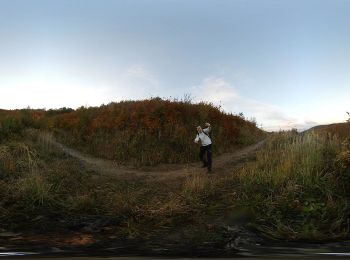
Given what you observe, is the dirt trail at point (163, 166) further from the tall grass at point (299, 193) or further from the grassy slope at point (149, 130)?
the tall grass at point (299, 193)

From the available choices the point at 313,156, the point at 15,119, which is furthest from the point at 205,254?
the point at 15,119

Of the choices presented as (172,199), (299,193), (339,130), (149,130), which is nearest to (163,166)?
(149,130)

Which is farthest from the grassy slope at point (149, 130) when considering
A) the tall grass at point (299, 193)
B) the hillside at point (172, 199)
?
the tall grass at point (299, 193)

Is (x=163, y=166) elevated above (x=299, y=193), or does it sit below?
above

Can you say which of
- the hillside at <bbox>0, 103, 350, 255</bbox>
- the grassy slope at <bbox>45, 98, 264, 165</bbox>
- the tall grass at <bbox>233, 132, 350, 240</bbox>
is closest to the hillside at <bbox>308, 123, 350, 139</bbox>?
the hillside at <bbox>0, 103, 350, 255</bbox>

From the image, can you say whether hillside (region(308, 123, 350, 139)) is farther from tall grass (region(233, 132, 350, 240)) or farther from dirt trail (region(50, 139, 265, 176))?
tall grass (region(233, 132, 350, 240))

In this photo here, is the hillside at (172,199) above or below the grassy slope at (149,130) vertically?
below

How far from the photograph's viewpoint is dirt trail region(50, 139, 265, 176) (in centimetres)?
1662

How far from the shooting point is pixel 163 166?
18.4 m

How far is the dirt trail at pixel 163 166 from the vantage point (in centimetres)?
1662

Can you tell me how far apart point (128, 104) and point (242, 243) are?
1730 centimetres

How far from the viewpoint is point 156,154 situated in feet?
63.6

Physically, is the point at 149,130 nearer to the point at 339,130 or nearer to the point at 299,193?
the point at 339,130

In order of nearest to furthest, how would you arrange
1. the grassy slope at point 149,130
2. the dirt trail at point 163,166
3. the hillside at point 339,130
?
the dirt trail at point 163,166, the hillside at point 339,130, the grassy slope at point 149,130
